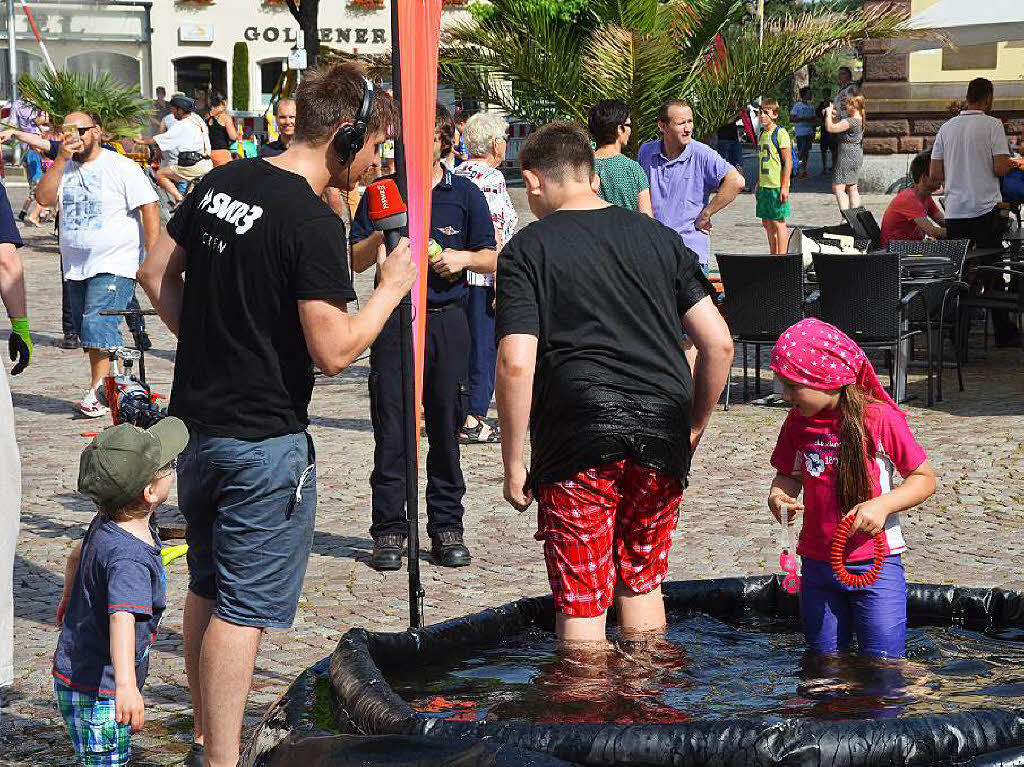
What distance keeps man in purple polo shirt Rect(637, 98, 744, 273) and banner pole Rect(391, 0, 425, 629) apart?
210 inches

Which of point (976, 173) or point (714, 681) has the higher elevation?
point (976, 173)

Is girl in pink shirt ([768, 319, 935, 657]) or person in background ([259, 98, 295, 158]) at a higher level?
person in background ([259, 98, 295, 158])

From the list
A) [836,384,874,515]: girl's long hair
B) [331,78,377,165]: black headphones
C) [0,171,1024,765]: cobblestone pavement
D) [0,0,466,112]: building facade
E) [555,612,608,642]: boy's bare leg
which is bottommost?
[0,171,1024,765]: cobblestone pavement

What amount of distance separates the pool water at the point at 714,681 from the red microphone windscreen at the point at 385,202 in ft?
4.39

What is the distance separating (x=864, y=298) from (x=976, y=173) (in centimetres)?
310

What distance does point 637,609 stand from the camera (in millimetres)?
4758

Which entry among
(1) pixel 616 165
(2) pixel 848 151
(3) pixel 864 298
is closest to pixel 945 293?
(3) pixel 864 298

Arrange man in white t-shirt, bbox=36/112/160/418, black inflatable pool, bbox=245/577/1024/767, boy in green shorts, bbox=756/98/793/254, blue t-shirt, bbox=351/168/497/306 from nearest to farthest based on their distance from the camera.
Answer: black inflatable pool, bbox=245/577/1024/767 → blue t-shirt, bbox=351/168/497/306 → man in white t-shirt, bbox=36/112/160/418 → boy in green shorts, bbox=756/98/793/254

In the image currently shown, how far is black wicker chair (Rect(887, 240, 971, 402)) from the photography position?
35.5ft

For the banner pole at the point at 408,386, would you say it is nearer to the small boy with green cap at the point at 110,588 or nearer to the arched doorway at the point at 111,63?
the small boy with green cap at the point at 110,588

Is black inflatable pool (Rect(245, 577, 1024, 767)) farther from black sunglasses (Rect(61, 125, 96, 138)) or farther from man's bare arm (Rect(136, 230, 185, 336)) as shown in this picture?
black sunglasses (Rect(61, 125, 96, 138))

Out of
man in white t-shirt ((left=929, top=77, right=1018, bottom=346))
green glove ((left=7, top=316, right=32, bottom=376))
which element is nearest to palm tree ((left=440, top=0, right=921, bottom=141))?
man in white t-shirt ((left=929, top=77, right=1018, bottom=346))

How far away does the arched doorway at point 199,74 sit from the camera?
167ft

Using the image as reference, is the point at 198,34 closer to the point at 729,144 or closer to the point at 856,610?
the point at 729,144
